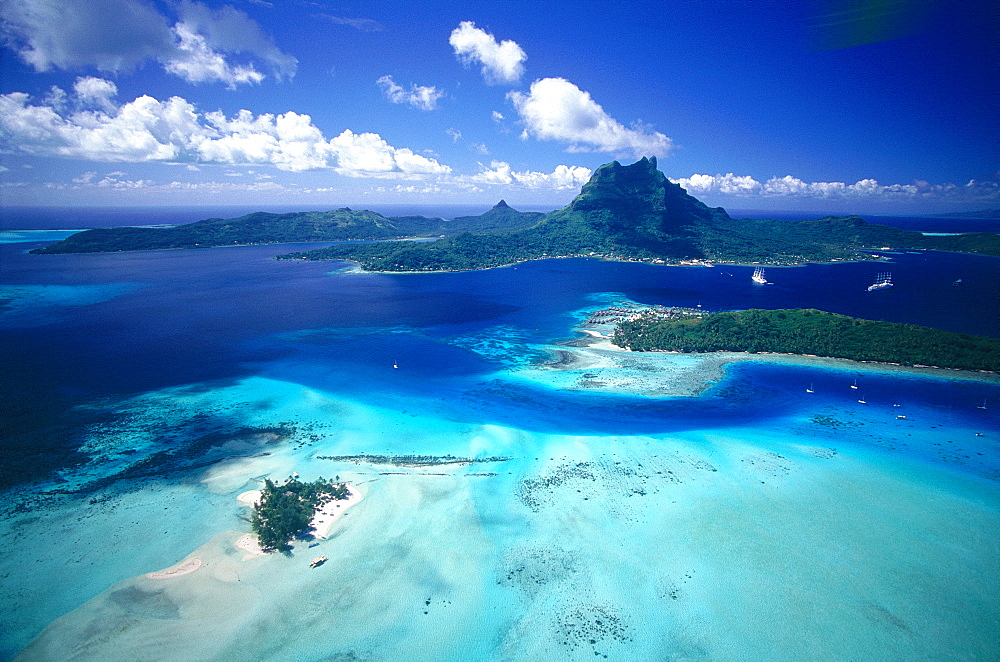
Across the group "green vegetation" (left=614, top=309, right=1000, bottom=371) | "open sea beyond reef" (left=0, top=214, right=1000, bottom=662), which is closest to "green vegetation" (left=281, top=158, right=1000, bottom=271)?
"open sea beyond reef" (left=0, top=214, right=1000, bottom=662)

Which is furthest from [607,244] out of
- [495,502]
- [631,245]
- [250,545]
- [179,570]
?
[179,570]

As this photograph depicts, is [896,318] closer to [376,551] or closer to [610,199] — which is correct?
[376,551]

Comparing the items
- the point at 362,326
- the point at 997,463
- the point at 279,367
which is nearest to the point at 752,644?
the point at 997,463

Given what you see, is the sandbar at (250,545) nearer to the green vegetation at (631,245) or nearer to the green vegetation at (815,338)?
the green vegetation at (815,338)

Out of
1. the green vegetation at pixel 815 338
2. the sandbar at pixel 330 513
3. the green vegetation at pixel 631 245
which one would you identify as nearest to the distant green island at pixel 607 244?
the green vegetation at pixel 631 245

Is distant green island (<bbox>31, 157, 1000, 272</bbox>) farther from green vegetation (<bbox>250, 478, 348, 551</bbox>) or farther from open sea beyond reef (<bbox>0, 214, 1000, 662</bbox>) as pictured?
green vegetation (<bbox>250, 478, 348, 551</bbox>)

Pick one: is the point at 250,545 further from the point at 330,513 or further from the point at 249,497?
the point at 249,497
